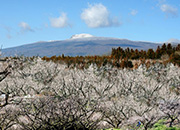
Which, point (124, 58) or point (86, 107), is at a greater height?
point (124, 58)

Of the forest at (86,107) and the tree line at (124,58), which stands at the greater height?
the tree line at (124,58)

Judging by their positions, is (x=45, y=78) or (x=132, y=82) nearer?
(x=132, y=82)

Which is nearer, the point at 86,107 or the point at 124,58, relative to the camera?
the point at 86,107

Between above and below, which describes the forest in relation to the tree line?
below

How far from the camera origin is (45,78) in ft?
107

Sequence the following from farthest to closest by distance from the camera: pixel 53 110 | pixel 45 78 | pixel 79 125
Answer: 1. pixel 45 78
2. pixel 79 125
3. pixel 53 110

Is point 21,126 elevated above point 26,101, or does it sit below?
below

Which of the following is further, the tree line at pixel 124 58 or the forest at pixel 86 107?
the tree line at pixel 124 58

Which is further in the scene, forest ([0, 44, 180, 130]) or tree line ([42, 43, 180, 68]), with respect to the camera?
tree line ([42, 43, 180, 68])

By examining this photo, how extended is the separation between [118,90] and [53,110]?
32.9 ft

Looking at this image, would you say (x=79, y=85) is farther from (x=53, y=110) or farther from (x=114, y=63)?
(x=114, y=63)

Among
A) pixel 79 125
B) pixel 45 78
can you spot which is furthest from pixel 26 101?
pixel 45 78

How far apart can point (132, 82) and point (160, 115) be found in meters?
12.7

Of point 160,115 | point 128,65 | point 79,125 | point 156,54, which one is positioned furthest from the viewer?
point 156,54
